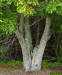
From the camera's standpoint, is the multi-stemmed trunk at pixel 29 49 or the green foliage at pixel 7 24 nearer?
the green foliage at pixel 7 24

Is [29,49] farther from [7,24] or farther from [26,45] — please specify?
[7,24]

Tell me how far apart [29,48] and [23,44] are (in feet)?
1.31

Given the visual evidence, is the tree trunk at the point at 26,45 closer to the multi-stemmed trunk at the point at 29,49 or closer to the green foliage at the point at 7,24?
the multi-stemmed trunk at the point at 29,49

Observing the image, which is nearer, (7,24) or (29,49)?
(7,24)

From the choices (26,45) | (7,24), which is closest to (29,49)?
(26,45)

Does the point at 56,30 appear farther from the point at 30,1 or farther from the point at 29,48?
the point at 30,1

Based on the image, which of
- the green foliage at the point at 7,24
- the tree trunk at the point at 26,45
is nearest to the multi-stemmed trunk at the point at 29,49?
the tree trunk at the point at 26,45

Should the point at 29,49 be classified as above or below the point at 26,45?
below

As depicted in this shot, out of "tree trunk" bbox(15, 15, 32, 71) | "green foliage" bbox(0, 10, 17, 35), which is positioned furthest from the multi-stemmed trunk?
"green foliage" bbox(0, 10, 17, 35)

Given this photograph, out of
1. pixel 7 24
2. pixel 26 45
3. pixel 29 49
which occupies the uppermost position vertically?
pixel 7 24

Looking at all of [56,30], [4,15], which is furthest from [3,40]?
[4,15]

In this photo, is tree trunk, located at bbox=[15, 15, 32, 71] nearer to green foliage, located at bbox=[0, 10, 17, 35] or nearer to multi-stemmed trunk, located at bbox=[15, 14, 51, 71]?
multi-stemmed trunk, located at bbox=[15, 14, 51, 71]

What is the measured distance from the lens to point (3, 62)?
1040 centimetres

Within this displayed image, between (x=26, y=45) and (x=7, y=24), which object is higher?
(x=7, y=24)
